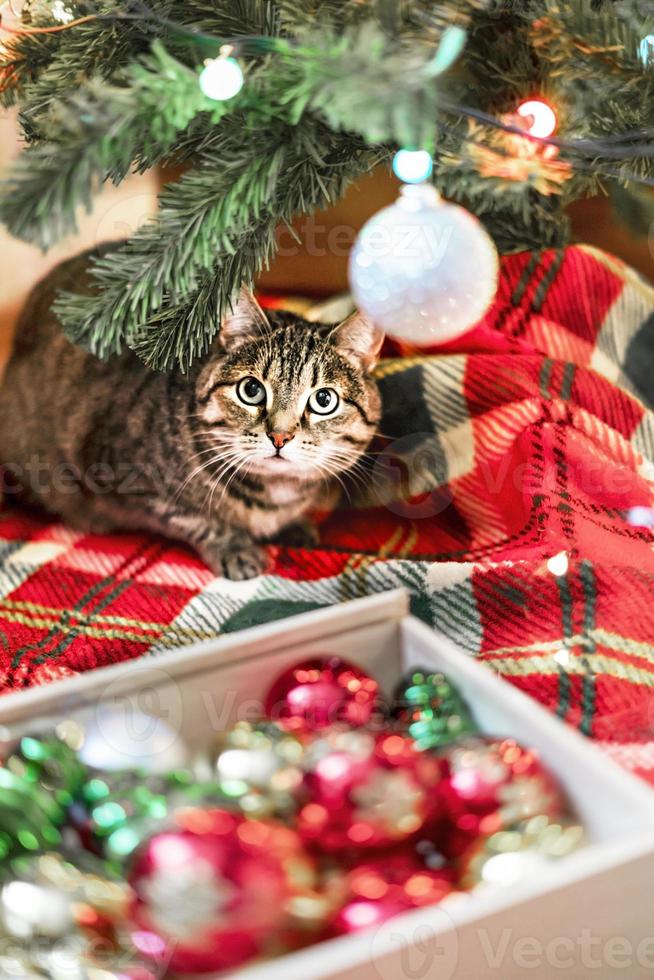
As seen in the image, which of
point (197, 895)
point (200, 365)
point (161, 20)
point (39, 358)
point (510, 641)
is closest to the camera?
point (197, 895)

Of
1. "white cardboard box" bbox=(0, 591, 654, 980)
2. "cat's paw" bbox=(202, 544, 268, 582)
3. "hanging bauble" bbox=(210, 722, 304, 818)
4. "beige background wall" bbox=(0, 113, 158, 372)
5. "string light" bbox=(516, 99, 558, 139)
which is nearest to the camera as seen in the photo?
"white cardboard box" bbox=(0, 591, 654, 980)

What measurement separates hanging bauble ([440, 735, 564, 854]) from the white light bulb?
40 cm

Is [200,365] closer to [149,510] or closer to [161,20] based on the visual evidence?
[149,510]

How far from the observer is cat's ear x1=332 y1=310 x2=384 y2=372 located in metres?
0.81

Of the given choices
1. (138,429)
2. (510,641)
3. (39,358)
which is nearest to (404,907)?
(510,641)

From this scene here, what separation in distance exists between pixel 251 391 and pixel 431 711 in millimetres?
368

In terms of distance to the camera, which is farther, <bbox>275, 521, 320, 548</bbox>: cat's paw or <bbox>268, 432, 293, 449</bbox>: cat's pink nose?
<bbox>275, 521, 320, 548</bbox>: cat's paw

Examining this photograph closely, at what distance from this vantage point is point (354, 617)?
61cm

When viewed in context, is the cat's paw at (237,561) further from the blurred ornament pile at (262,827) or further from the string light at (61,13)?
the string light at (61,13)

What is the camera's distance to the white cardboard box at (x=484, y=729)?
1.24ft

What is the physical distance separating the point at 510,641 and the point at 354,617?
0.52ft

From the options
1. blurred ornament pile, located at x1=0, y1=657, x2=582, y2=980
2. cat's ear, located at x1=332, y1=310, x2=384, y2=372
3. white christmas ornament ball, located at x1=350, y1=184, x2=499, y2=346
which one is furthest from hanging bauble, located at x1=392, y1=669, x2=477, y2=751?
cat's ear, located at x1=332, y1=310, x2=384, y2=372

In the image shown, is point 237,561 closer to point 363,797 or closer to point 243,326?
point 243,326

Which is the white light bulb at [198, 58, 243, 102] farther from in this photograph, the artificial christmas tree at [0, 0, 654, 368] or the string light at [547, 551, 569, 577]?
the string light at [547, 551, 569, 577]
